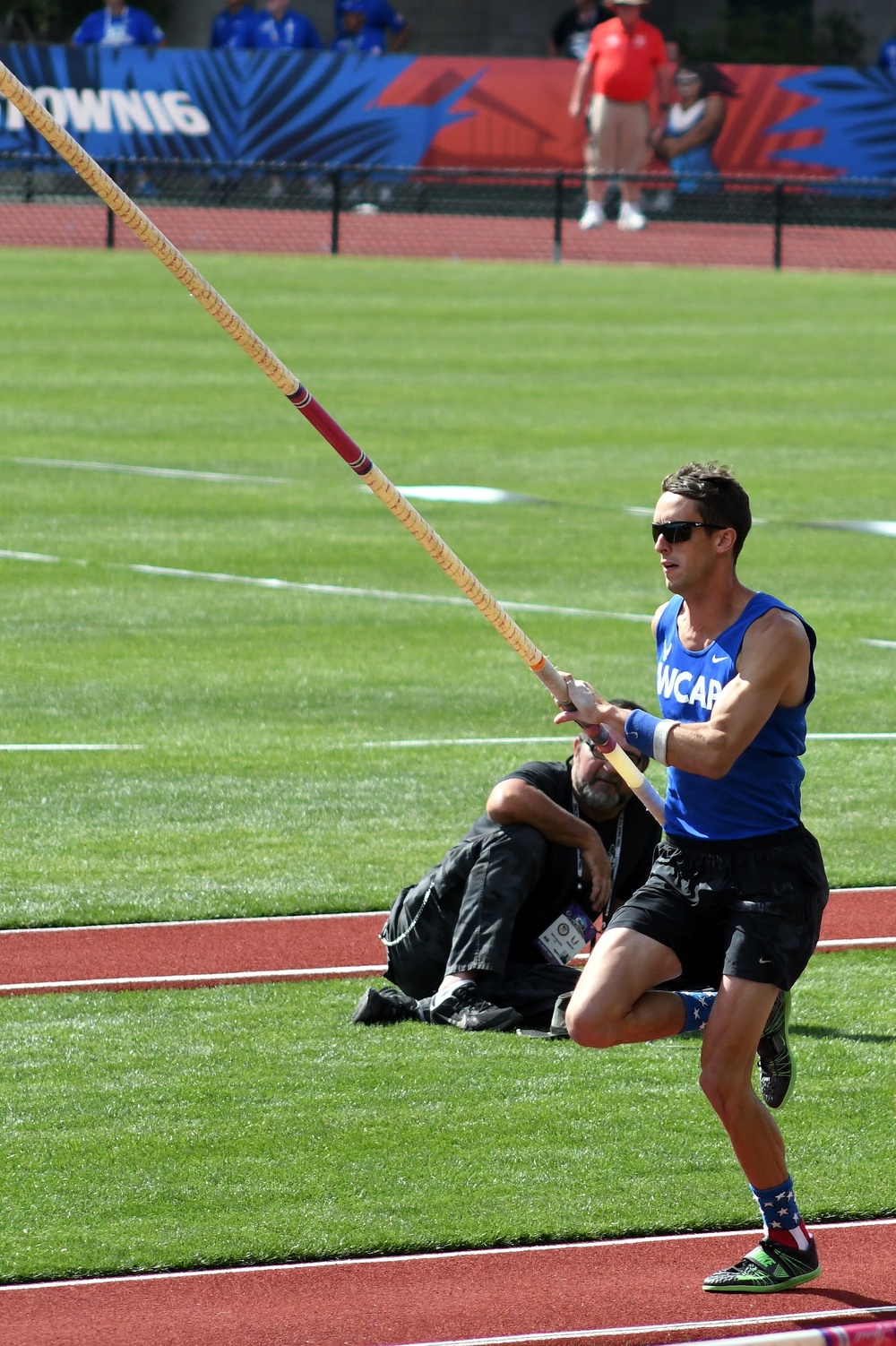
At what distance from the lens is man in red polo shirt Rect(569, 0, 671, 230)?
34.9 metres

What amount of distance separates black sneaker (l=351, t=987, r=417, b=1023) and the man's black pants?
0.46 feet

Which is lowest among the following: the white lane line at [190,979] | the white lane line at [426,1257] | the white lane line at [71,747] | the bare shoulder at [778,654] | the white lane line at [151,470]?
the white lane line at [151,470]

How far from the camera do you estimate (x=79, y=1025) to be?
25.9ft

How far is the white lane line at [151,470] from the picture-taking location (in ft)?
A: 64.8

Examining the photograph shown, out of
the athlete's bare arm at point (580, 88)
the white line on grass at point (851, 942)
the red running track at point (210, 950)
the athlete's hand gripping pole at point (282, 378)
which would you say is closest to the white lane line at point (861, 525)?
the red running track at point (210, 950)

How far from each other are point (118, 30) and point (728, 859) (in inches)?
1370

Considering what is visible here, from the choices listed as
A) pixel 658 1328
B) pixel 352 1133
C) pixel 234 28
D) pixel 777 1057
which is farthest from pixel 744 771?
pixel 234 28

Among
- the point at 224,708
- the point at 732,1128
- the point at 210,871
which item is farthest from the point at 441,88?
the point at 732,1128

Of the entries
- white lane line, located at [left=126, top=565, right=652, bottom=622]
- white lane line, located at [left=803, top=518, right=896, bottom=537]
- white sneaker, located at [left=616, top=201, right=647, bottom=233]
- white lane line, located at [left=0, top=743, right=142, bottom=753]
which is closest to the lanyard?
white lane line, located at [left=0, top=743, right=142, bottom=753]

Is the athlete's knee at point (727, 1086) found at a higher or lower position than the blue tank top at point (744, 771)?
lower

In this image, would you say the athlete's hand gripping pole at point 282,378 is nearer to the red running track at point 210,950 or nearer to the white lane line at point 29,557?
the red running track at point 210,950

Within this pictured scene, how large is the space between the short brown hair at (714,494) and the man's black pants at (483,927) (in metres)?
2.02

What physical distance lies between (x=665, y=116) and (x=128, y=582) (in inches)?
904

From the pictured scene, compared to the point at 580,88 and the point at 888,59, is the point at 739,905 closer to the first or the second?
the point at 580,88
